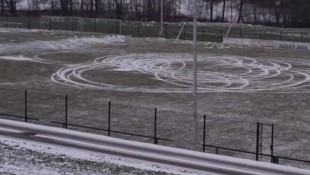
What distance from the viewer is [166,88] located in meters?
34.2

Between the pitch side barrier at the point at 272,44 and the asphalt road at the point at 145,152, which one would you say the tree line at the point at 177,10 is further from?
the asphalt road at the point at 145,152

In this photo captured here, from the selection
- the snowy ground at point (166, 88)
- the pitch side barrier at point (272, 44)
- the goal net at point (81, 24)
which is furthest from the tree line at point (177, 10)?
the snowy ground at point (166, 88)

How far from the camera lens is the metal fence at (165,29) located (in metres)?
71.9

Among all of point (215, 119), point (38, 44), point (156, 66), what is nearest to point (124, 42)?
point (38, 44)

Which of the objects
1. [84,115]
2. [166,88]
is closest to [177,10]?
[166,88]

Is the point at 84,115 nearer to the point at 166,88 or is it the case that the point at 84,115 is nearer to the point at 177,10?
the point at 166,88

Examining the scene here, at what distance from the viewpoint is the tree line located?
9975 cm

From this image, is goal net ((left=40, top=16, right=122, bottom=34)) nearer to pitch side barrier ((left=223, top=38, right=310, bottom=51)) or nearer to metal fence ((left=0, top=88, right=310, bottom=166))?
pitch side barrier ((left=223, top=38, right=310, bottom=51))

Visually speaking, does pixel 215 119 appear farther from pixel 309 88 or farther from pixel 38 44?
pixel 38 44

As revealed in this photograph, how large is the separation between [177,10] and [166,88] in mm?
84674

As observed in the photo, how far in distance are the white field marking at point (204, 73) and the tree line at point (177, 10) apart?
51221 mm

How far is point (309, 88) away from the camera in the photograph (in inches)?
1373

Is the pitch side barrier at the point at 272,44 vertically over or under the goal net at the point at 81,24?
under

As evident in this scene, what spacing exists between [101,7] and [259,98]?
8811 centimetres
